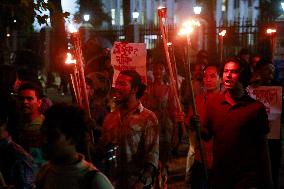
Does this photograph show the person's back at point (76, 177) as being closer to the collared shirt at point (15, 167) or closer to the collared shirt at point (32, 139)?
the collared shirt at point (15, 167)

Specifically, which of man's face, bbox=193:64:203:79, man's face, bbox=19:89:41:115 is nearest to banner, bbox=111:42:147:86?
man's face, bbox=193:64:203:79

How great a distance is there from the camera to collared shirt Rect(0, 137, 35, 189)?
3955 mm

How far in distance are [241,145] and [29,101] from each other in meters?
2.08

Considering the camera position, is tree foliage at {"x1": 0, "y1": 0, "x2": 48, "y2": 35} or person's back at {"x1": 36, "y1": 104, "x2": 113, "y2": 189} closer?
person's back at {"x1": 36, "y1": 104, "x2": 113, "y2": 189}

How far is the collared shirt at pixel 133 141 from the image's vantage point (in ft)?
16.8

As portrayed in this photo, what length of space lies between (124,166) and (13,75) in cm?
325

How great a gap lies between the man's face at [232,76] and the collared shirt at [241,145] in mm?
255

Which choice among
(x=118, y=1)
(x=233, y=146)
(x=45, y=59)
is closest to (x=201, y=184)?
(x=233, y=146)

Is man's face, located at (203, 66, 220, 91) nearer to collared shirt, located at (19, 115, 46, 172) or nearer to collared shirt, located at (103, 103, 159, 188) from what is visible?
collared shirt, located at (103, 103, 159, 188)

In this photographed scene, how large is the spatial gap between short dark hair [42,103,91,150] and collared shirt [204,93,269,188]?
Result: 78.7 inches

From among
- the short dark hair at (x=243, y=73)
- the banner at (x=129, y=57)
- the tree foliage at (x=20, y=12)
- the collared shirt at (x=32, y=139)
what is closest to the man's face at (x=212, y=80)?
the banner at (x=129, y=57)

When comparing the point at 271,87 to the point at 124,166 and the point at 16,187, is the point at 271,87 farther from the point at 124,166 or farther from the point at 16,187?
the point at 16,187

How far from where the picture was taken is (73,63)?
497 centimetres

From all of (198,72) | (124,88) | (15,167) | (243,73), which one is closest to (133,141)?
(124,88)
